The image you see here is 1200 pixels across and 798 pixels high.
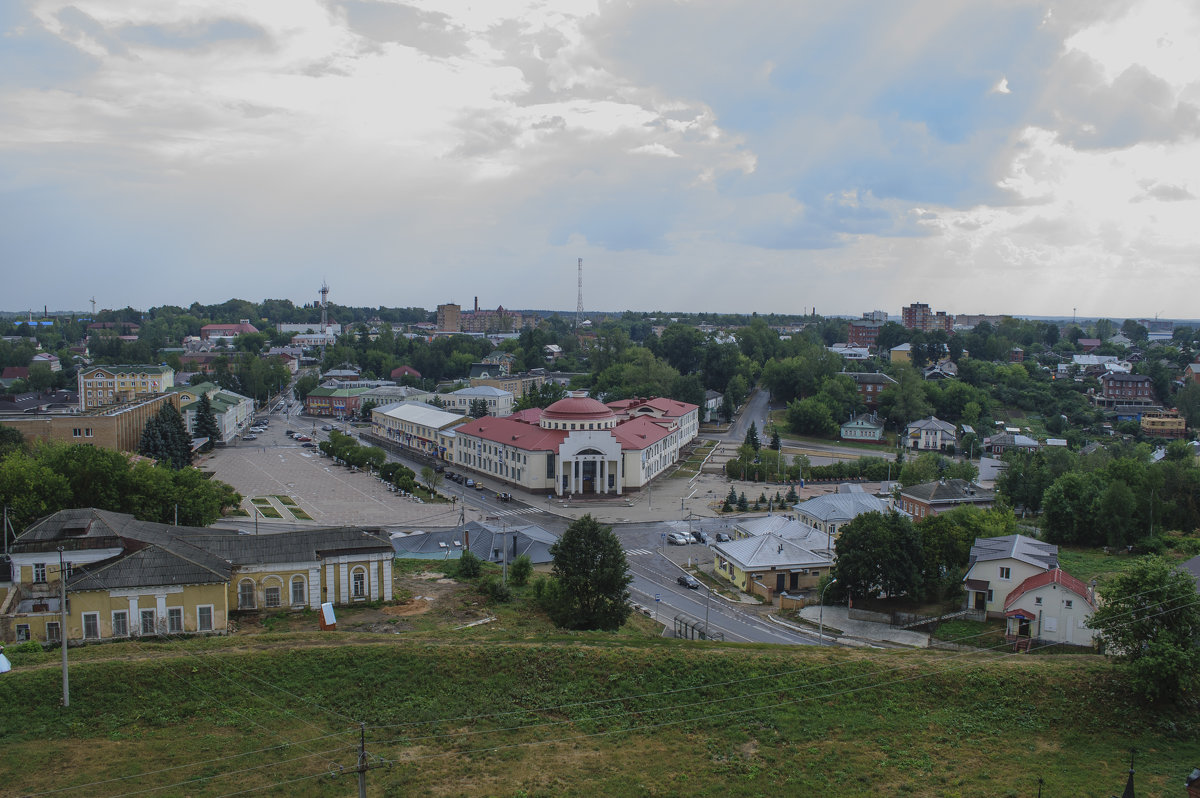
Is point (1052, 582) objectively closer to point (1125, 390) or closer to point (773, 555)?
point (773, 555)

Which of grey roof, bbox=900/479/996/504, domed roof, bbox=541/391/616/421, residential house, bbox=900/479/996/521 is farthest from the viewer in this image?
domed roof, bbox=541/391/616/421

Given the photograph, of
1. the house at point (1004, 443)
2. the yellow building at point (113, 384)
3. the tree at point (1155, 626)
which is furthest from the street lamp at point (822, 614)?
the yellow building at point (113, 384)

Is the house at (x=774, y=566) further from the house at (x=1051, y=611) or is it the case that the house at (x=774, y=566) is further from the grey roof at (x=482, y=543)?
the house at (x=1051, y=611)

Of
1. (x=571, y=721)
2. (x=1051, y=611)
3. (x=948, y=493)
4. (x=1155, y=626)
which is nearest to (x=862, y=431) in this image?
(x=948, y=493)

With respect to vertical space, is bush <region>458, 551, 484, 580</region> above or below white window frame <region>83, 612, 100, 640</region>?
below

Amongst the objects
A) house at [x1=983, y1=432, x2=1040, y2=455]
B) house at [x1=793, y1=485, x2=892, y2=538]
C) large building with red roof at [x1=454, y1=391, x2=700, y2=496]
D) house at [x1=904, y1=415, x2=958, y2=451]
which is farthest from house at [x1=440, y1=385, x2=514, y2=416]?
house at [x1=793, y1=485, x2=892, y2=538]

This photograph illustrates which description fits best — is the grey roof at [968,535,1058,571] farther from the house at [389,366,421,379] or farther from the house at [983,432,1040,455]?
the house at [389,366,421,379]

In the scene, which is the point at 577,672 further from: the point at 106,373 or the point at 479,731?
the point at 106,373
